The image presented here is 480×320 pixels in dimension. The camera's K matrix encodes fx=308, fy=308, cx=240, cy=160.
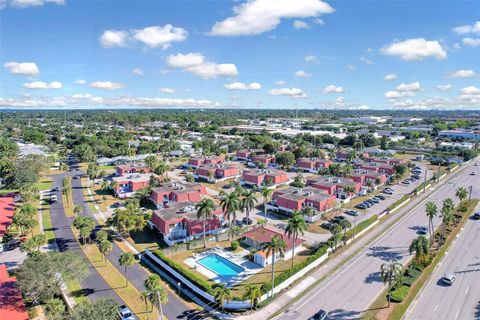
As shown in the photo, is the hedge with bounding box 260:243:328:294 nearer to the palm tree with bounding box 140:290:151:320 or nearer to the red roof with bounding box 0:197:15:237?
the palm tree with bounding box 140:290:151:320

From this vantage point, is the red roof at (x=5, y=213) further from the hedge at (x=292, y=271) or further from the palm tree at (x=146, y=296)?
the hedge at (x=292, y=271)

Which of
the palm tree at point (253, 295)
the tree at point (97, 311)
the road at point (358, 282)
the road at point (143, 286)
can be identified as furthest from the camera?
the road at point (358, 282)

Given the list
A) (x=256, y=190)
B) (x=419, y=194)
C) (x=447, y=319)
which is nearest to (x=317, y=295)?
(x=447, y=319)

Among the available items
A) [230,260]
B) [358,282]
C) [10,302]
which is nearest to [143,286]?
[230,260]

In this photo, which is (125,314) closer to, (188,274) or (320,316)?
(188,274)

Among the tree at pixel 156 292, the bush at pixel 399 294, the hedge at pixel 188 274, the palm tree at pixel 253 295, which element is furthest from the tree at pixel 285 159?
the tree at pixel 156 292

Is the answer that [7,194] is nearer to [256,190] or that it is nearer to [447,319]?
[256,190]
